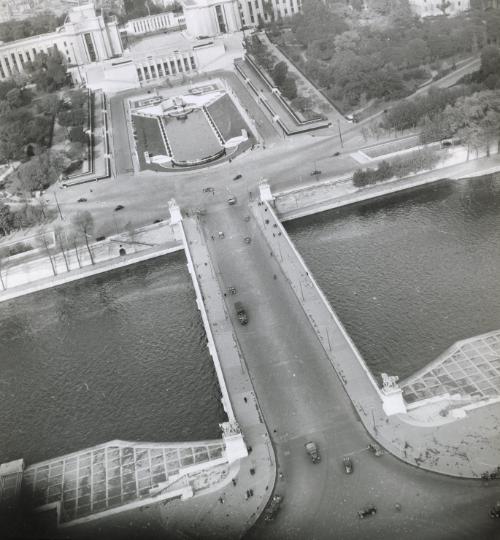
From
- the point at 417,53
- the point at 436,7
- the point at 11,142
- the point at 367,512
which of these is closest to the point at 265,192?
the point at 367,512

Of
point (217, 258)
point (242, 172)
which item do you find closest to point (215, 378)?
point (217, 258)

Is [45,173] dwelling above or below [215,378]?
above

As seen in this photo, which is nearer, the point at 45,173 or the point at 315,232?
the point at 315,232

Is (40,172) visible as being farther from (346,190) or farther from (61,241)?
(346,190)

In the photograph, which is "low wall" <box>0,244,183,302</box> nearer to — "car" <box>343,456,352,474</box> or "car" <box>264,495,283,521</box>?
"car" <box>343,456,352,474</box>

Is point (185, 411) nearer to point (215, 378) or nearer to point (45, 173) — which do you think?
point (215, 378)

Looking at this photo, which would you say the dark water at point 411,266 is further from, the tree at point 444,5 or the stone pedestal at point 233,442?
the tree at point 444,5
